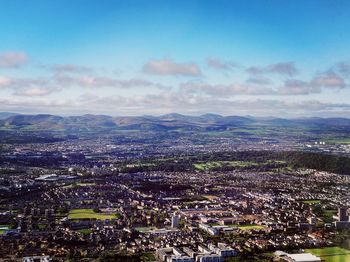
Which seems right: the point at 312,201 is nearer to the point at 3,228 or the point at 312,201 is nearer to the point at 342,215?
the point at 342,215

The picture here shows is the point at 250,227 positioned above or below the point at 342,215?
below

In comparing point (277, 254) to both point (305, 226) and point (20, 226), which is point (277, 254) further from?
point (20, 226)

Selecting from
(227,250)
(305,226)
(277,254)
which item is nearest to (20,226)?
(227,250)

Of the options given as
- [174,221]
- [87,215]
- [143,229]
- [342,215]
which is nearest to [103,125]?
[87,215]

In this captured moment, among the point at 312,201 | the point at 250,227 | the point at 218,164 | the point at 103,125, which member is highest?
the point at 103,125

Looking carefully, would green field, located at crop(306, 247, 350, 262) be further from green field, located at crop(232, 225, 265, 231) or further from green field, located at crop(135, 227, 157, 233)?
green field, located at crop(135, 227, 157, 233)
